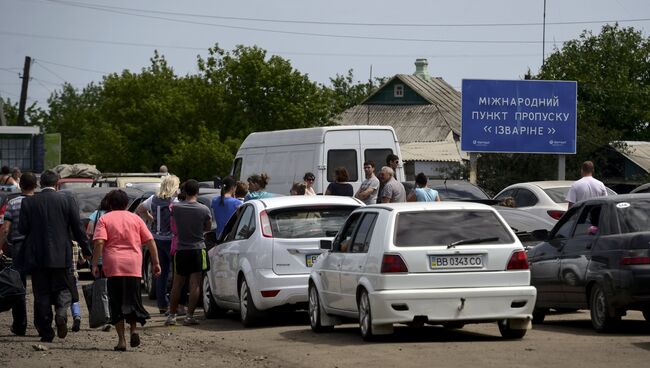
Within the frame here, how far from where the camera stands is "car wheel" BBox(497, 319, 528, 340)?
14.1 metres

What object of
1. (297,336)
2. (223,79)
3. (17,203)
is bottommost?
(297,336)

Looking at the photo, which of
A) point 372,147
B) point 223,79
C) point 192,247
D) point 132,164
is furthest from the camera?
point 132,164

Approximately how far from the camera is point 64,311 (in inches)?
589

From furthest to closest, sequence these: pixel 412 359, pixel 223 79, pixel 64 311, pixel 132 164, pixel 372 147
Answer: pixel 132 164 → pixel 223 79 → pixel 372 147 → pixel 64 311 → pixel 412 359

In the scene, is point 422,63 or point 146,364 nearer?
point 146,364

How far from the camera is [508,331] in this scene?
14.2 meters

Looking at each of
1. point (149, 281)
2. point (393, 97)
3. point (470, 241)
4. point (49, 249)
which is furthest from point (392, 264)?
point (393, 97)

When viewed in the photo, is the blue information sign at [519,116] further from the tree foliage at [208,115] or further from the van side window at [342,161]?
the tree foliage at [208,115]

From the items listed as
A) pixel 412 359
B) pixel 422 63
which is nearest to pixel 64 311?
pixel 412 359

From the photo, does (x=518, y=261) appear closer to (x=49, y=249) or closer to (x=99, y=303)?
(x=99, y=303)

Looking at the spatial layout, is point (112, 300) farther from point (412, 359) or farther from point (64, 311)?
point (412, 359)

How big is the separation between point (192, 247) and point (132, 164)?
2597 inches

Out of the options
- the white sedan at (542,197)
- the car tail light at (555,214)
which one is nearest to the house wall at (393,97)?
the white sedan at (542,197)

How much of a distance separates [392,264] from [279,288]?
2.97 m
